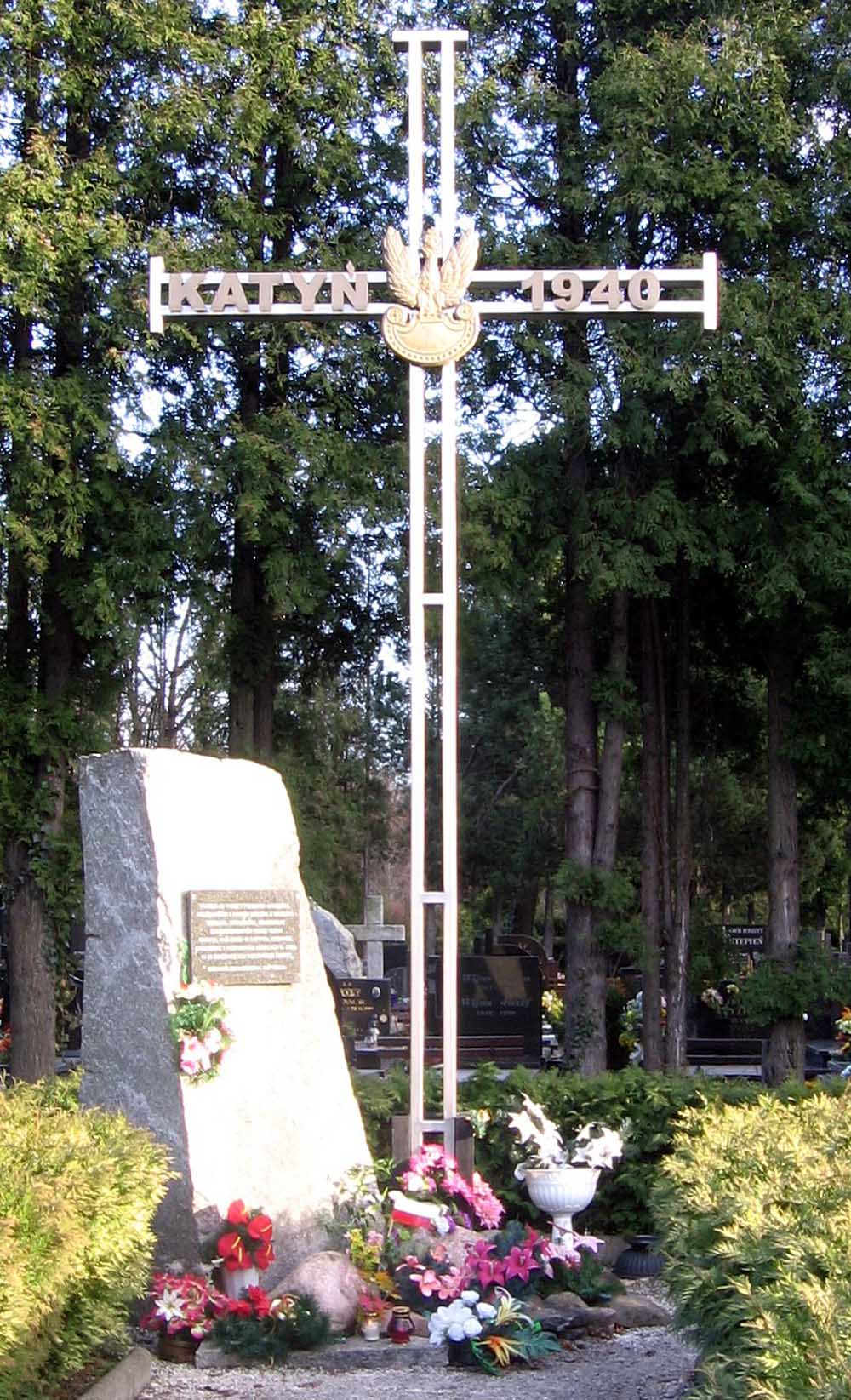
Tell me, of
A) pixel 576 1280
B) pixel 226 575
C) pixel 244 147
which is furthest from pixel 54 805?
pixel 576 1280

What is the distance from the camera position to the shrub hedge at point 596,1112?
29.2 feet

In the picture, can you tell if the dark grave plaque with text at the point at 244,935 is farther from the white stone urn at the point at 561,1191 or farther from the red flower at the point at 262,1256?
the white stone urn at the point at 561,1191

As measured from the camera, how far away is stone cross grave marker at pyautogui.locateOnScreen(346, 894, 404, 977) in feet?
91.6

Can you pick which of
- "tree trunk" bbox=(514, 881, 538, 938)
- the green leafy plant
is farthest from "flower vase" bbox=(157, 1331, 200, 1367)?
"tree trunk" bbox=(514, 881, 538, 938)

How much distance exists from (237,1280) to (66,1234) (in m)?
2.29

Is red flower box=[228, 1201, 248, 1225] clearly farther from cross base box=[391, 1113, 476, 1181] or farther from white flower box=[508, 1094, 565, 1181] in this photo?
white flower box=[508, 1094, 565, 1181]

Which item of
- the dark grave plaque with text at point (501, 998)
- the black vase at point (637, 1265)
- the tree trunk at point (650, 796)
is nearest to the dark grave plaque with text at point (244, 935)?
the black vase at point (637, 1265)

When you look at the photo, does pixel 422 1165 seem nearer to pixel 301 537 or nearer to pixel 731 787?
→ pixel 301 537

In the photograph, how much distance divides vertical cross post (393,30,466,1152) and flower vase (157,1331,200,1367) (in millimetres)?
1538

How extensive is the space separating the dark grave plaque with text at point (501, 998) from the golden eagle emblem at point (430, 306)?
1202 centimetres

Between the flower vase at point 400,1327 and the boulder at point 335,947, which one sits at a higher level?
the boulder at point 335,947

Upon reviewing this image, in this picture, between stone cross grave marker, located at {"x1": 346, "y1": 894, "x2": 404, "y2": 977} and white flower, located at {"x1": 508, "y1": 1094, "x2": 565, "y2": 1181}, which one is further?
stone cross grave marker, located at {"x1": 346, "y1": 894, "x2": 404, "y2": 977}

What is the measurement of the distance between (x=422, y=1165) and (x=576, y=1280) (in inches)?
33.7

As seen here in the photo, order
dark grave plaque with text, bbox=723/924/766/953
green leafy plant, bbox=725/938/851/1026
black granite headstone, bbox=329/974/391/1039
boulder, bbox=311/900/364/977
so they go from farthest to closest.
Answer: dark grave plaque with text, bbox=723/924/766/953 < boulder, bbox=311/900/364/977 < black granite headstone, bbox=329/974/391/1039 < green leafy plant, bbox=725/938/851/1026
